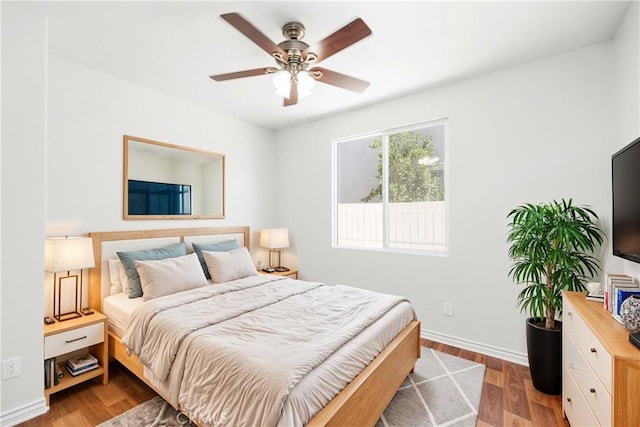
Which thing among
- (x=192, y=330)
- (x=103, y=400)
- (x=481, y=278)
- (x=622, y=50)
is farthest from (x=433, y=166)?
(x=103, y=400)

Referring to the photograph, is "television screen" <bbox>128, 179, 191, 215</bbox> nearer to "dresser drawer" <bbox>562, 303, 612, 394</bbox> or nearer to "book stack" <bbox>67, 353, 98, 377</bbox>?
"book stack" <bbox>67, 353, 98, 377</bbox>

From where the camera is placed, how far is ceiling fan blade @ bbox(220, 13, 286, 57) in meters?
1.55

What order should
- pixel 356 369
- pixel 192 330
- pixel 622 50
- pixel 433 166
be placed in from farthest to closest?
pixel 433 166, pixel 622 50, pixel 192 330, pixel 356 369

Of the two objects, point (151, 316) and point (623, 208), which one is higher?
point (623, 208)

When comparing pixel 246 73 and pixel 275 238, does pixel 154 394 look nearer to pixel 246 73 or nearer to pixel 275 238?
pixel 275 238

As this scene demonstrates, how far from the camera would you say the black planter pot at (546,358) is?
2.13 metres

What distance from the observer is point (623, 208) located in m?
1.71

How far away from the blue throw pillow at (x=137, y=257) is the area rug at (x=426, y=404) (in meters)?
0.93

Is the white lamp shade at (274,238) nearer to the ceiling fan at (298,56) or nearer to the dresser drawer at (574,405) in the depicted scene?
the ceiling fan at (298,56)

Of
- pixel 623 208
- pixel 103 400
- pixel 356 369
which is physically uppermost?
pixel 623 208

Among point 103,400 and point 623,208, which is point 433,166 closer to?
point 623,208

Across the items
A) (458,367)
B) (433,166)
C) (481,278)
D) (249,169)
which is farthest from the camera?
(249,169)

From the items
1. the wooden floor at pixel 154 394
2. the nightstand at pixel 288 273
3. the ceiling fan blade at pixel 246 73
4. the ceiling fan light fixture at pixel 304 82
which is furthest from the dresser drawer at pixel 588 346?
the nightstand at pixel 288 273

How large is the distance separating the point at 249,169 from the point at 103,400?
290 centimetres
